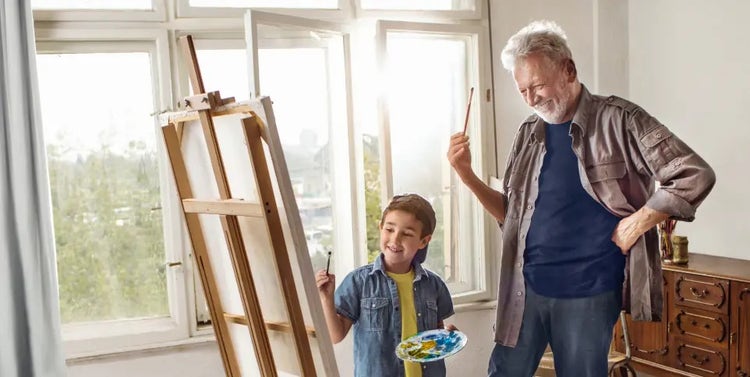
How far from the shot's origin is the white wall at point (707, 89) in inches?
127

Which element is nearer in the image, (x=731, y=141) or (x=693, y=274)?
(x=693, y=274)

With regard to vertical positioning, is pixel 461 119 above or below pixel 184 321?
above

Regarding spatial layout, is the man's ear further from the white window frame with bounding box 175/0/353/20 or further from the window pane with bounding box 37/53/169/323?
the window pane with bounding box 37/53/169/323

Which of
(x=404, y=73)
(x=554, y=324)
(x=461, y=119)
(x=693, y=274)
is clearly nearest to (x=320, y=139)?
(x=404, y=73)

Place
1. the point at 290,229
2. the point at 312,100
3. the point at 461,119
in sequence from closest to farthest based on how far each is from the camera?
the point at 290,229, the point at 312,100, the point at 461,119

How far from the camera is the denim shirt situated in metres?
2.06

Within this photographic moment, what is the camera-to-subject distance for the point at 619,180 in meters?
2.17

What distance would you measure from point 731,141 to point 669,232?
0.50 metres

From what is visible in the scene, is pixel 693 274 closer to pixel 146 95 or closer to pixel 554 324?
pixel 554 324

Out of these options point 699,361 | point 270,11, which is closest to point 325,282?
point 270,11

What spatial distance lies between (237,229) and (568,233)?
99 centimetres

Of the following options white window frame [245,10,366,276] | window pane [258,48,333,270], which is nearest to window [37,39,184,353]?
window pane [258,48,333,270]

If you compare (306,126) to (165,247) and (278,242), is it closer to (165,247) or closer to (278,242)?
(165,247)

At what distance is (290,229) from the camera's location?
169cm
